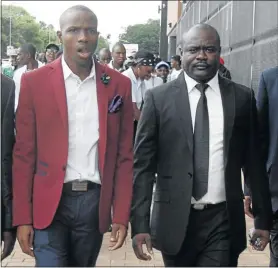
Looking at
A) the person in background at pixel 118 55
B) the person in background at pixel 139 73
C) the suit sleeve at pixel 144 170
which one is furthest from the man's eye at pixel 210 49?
the person in background at pixel 118 55

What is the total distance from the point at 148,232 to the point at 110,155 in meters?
0.53

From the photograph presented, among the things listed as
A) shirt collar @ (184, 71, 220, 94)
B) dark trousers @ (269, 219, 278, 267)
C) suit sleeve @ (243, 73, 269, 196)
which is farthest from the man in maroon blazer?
dark trousers @ (269, 219, 278, 267)

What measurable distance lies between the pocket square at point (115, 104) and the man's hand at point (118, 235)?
0.64m

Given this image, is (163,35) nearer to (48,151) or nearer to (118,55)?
(118,55)

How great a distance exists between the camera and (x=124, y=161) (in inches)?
160

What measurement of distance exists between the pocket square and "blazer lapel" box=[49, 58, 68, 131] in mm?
267

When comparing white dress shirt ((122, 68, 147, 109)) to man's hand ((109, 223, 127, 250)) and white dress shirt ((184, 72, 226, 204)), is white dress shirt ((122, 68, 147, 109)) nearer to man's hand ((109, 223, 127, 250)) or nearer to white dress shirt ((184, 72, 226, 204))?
white dress shirt ((184, 72, 226, 204))

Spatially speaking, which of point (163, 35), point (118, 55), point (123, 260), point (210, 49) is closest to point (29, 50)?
point (118, 55)

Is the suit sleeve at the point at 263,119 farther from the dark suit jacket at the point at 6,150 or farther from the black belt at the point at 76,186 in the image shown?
the dark suit jacket at the point at 6,150

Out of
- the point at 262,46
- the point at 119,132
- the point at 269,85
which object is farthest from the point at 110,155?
the point at 262,46

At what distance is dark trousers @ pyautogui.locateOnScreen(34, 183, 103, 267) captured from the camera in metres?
3.88

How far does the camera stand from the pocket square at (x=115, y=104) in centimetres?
400

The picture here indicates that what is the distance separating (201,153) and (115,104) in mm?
→ 585

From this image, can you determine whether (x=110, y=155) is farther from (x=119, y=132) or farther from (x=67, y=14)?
(x=67, y=14)
